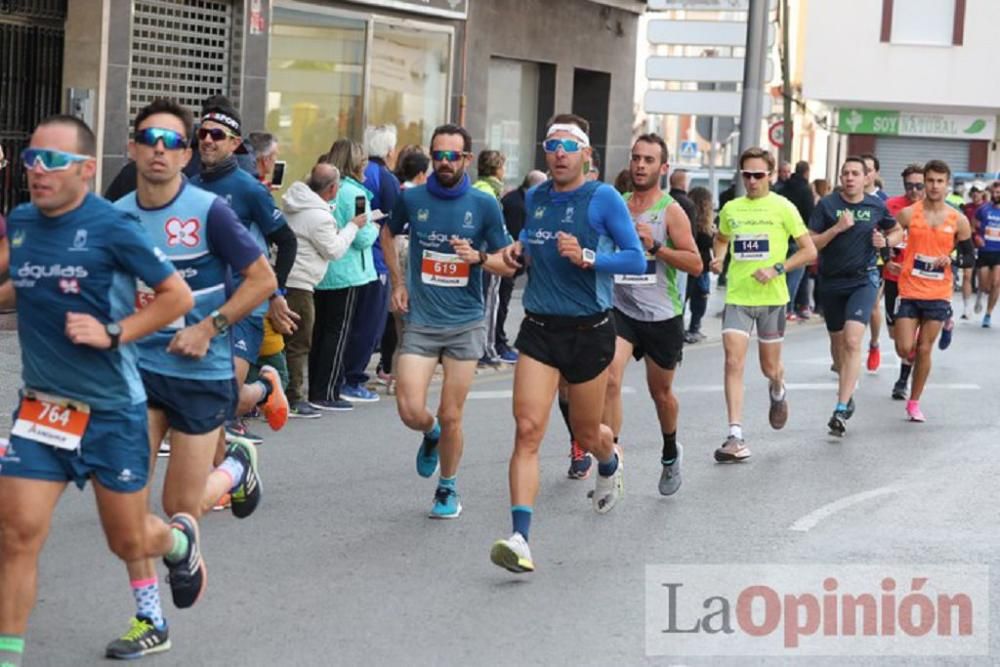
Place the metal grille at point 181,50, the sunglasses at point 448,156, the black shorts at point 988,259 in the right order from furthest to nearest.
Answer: the black shorts at point 988,259, the metal grille at point 181,50, the sunglasses at point 448,156

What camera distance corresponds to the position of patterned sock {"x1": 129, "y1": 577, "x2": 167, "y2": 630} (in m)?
6.53

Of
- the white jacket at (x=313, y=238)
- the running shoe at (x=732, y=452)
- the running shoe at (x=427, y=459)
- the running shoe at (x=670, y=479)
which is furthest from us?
the white jacket at (x=313, y=238)

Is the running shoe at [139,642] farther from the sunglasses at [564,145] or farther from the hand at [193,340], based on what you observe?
the sunglasses at [564,145]

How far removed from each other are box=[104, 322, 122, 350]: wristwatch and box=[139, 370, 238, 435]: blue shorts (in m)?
0.97

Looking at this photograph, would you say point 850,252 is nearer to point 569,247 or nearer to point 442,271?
point 442,271

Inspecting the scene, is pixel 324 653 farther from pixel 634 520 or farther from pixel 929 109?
pixel 929 109

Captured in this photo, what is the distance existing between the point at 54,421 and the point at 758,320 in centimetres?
707

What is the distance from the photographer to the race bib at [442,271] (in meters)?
9.27

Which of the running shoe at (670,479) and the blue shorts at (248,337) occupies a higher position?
the blue shorts at (248,337)

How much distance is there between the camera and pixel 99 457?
591 cm

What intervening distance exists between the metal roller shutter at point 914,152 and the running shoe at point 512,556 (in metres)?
42.8

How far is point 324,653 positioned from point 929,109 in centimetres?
4458

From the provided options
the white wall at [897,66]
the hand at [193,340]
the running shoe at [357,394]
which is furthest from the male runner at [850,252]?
the white wall at [897,66]

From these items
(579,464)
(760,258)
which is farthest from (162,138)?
(760,258)
